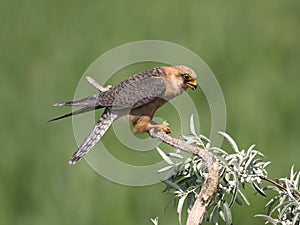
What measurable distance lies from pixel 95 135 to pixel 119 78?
455 cm

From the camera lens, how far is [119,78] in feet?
29.6

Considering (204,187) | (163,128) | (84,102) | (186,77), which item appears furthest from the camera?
(186,77)

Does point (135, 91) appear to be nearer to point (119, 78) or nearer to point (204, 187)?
point (204, 187)

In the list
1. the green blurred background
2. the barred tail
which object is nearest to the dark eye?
the barred tail

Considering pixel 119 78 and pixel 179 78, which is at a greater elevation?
pixel 119 78

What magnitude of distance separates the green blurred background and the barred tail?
2666 mm

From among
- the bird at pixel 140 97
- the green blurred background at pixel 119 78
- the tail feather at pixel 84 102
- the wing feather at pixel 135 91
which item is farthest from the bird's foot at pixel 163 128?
the green blurred background at pixel 119 78

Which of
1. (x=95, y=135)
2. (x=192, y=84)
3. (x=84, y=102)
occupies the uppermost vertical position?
(x=192, y=84)

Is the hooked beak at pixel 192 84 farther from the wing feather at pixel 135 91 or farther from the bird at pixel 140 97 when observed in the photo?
the wing feather at pixel 135 91

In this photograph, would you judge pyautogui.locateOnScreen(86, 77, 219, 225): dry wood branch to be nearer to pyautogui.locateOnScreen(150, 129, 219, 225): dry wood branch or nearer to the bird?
pyautogui.locateOnScreen(150, 129, 219, 225): dry wood branch

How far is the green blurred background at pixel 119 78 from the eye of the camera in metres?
7.48

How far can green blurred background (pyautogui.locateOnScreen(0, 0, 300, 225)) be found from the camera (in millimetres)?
7477

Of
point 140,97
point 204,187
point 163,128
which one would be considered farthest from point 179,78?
point 204,187

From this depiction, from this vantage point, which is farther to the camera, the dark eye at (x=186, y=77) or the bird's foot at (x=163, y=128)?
the dark eye at (x=186, y=77)
